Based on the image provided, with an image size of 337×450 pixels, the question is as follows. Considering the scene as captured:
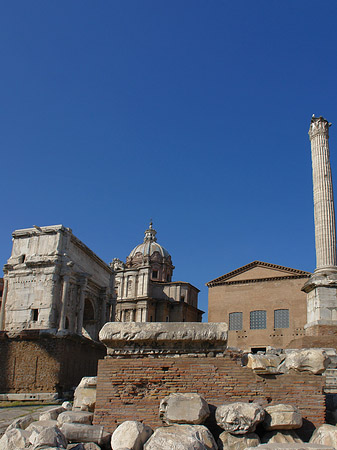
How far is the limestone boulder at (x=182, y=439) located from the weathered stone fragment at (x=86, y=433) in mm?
896

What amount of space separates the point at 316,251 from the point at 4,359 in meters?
15.9

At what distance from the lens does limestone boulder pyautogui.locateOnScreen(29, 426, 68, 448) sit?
645 cm

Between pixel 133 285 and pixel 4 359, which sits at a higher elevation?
pixel 133 285

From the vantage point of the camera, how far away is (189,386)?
7547mm

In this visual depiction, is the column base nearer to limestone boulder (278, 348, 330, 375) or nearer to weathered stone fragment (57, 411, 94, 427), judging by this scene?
limestone boulder (278, 348, 330, 375)

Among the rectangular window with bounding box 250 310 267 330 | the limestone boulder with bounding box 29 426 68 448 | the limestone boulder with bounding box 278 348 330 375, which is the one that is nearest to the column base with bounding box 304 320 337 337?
the limestone boulder with bounding box 278 348 330 375

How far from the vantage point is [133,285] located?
52.9 meters

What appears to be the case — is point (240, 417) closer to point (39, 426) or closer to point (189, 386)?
point (189, 386)

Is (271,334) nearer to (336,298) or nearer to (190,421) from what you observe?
(336,298)

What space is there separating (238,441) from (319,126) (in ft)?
61.1

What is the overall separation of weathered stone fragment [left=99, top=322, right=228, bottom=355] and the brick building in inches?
1224

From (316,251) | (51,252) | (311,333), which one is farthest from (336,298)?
(51,252)

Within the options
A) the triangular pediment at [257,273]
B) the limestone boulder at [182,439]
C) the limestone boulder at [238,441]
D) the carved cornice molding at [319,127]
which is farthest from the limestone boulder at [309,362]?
the triangular pediment at [257,273]

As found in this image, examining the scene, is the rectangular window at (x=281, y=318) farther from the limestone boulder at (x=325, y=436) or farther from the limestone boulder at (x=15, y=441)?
the limestone boulder at (x=15, y=441)
